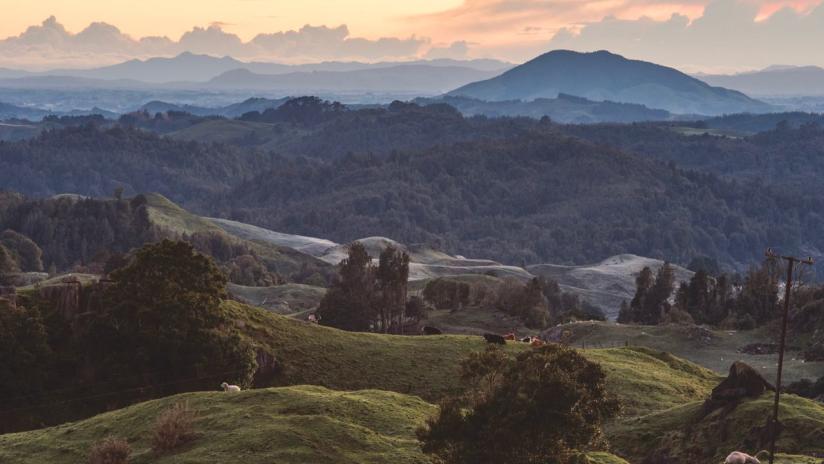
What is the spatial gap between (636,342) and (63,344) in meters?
61.0

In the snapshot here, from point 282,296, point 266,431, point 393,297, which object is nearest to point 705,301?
point 393,297

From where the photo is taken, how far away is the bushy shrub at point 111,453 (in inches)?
1252

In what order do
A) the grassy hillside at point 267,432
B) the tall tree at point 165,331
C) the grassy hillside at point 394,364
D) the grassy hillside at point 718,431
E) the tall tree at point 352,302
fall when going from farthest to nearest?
the tall tree at point 352,302 < the grassy hillside at point 394,364 < the tall tree at point 165,331 < the grassy hillside at point 718,431 < the grassy hillside at point 267,432

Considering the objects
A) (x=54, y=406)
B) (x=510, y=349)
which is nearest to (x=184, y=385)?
(x=54, y=406)

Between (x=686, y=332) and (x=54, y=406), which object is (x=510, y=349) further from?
(x=686, y=332)

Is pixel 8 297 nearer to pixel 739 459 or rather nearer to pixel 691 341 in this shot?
pixel 739 459

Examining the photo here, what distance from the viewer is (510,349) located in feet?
194

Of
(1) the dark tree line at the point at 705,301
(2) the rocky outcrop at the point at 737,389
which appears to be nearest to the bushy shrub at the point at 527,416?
(2) the rocky outcrop at the point at 737,389

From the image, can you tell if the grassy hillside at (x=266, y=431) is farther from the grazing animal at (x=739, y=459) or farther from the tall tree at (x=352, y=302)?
the tall tree at (x=352, y=302)

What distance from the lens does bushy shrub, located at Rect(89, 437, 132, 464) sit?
104 ft

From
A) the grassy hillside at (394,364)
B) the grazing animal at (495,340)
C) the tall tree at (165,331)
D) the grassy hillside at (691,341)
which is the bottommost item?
the grassy hillside at (691,341)

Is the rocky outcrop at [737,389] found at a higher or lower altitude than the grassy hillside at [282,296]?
higher

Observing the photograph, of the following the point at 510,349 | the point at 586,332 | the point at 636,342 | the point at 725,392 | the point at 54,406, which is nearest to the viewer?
the point at 725,392

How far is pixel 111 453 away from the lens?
32.0 meters
